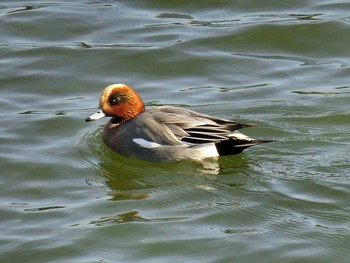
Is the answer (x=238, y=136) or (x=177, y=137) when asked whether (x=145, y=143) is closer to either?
(x=177, y=137)

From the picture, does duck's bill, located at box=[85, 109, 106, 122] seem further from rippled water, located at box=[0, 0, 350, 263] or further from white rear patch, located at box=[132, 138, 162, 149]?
white rear patch, located at box=[132, 138, 162, 149]

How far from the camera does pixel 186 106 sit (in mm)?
10945

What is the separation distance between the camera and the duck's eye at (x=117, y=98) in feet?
33.2

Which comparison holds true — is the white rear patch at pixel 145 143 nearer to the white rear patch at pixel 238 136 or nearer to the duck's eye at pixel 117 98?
the duck's eye at pixel 117 98

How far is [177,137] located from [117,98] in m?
0.82

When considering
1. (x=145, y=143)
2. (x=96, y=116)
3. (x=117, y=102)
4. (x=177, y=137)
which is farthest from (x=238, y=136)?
(x=96, y=116)

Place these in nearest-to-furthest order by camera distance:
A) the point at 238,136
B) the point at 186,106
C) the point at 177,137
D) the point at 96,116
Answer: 1. the point at 238,136
2. the point at 177,137
3. the point at 96,116
4. the point at 186,106

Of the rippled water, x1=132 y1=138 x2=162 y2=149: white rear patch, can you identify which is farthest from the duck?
the rippled water

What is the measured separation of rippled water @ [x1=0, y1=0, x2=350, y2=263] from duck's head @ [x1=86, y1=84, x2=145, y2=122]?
14.0 inches

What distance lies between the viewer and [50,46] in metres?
12.8

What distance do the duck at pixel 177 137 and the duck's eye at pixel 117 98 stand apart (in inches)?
9.2

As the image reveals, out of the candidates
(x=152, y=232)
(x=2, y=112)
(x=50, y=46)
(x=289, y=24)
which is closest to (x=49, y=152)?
(x=2, y=112)

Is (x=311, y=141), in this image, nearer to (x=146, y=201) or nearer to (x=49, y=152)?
(x=146, y=201)

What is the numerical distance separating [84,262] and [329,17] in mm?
6618
